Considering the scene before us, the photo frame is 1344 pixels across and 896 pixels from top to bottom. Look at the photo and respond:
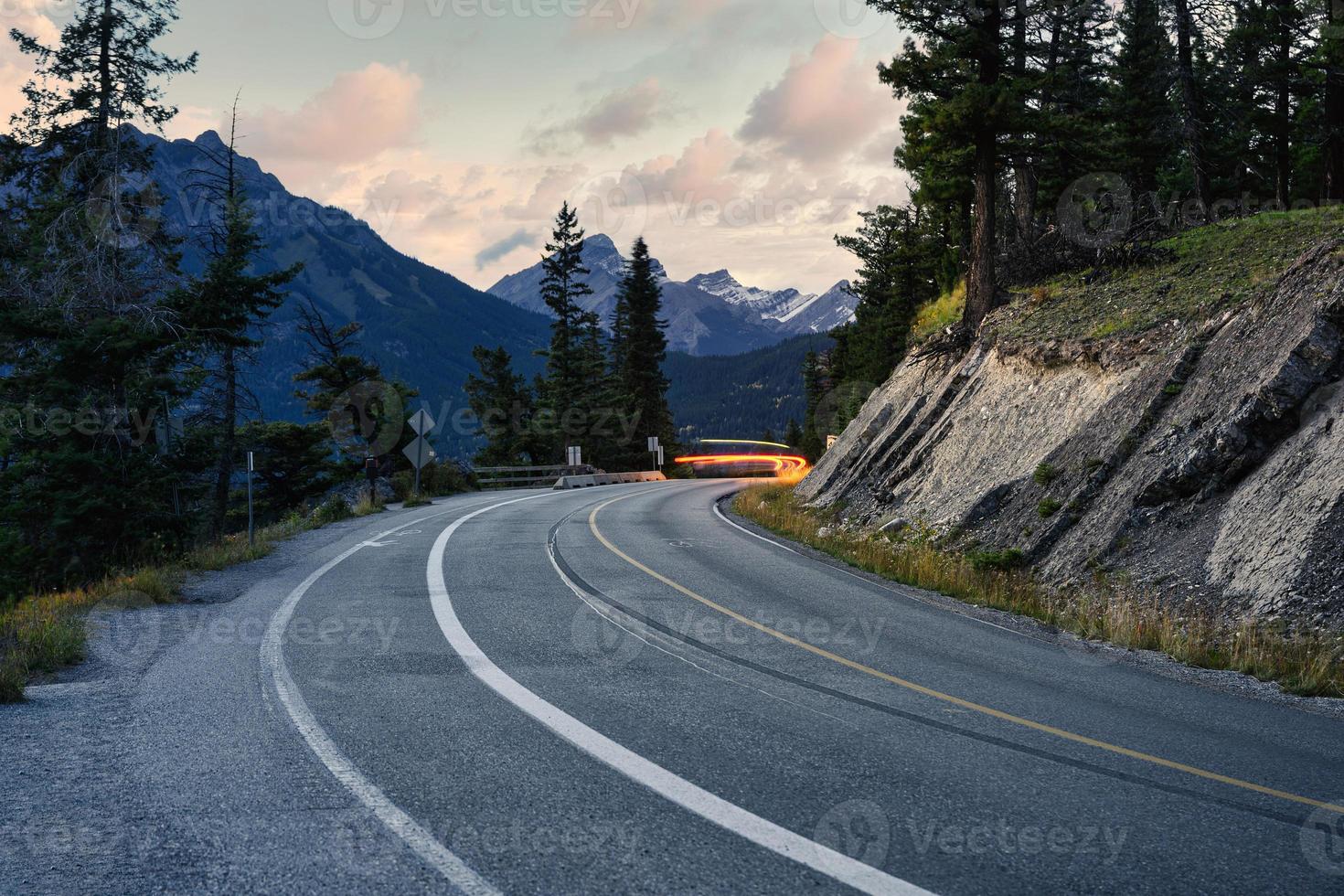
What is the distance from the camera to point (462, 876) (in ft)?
11.8

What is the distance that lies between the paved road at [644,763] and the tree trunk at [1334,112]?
92.4 ft

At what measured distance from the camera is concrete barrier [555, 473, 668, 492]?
3669 cm

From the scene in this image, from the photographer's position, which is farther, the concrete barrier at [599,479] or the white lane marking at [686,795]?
the concrete barrier at [599,479]

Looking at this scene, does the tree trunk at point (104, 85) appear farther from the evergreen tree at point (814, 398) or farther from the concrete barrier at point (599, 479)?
the evergreen tree at point (814, 398)

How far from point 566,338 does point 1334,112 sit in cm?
4002

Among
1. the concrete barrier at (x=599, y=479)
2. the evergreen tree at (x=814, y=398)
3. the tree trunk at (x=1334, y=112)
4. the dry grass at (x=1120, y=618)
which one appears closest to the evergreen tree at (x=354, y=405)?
the concrete barrier at (x=599, y=479)

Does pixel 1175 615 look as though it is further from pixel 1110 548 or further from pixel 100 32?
pixel 100 32

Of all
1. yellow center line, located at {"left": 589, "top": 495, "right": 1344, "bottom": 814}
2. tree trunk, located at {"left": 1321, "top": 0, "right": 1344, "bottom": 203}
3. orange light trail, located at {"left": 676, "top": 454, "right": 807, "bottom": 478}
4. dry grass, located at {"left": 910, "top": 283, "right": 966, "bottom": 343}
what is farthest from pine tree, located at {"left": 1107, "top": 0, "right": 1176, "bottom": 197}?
yellow center line, located at {"left": 589, "top": 495, "right": 1344, "bottom": 814}

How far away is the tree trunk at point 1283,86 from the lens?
87.0 feet

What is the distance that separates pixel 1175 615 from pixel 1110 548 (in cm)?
190

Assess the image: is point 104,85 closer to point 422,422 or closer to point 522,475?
point 422,422

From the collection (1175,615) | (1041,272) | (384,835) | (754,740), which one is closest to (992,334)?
(1041,272)

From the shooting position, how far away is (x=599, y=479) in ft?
137

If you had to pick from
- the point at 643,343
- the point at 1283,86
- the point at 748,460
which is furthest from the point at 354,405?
the point at 1283,86
